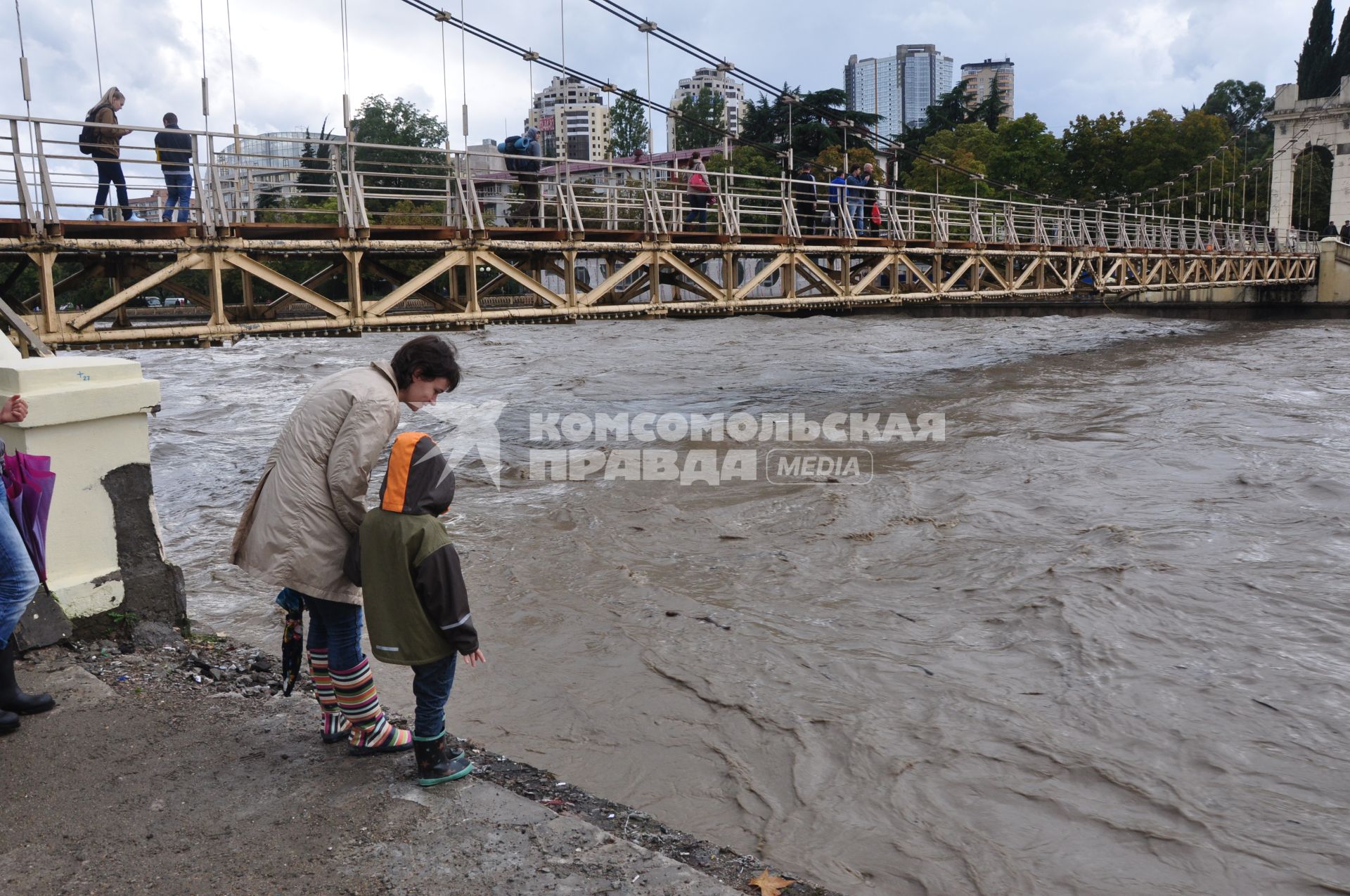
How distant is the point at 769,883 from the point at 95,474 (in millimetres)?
3185

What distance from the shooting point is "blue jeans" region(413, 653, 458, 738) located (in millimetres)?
Result: 3467

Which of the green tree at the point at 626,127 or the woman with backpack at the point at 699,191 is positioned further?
the green tree at the point at 626,127

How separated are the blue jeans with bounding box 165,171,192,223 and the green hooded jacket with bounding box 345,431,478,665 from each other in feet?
28.3

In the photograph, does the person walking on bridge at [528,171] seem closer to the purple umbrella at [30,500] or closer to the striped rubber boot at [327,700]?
the purple umbrella at [30,500]

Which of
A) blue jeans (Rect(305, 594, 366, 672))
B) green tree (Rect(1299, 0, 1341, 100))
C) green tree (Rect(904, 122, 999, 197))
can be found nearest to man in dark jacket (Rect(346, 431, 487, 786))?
blue jeans (Rect(305, 594, 366, 672))

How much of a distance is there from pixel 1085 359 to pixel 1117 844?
81.4 ft

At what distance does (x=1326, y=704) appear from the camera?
5758 mm

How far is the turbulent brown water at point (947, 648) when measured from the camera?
4461 mm

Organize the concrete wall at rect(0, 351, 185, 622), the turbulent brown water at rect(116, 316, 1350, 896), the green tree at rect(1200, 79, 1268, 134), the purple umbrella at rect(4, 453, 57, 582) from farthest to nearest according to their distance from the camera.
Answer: the green tree at rect(1200, 79, 1268, 134) → the turbulent brown water at rect(116, 316, 1350, 896) → the concrete wall at rect(0, 351, 185, 622) → the purple umbrella at rect(4, 453, 57, 582)

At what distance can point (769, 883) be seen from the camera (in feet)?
10.5

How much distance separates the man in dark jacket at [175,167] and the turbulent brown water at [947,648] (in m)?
2.99

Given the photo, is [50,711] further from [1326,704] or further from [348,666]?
[1326,704]

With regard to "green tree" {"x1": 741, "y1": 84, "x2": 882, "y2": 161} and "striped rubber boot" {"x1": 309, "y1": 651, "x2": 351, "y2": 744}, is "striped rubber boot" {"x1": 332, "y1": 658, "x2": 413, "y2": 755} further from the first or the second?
"green tree" {"x1": 741, "y1": 84, "x2": 882, "y2": 161}

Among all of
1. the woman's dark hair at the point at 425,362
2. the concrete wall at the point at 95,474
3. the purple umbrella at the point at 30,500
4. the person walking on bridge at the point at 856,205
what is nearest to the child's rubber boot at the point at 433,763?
the woman's dark hair at the point at 425,362
